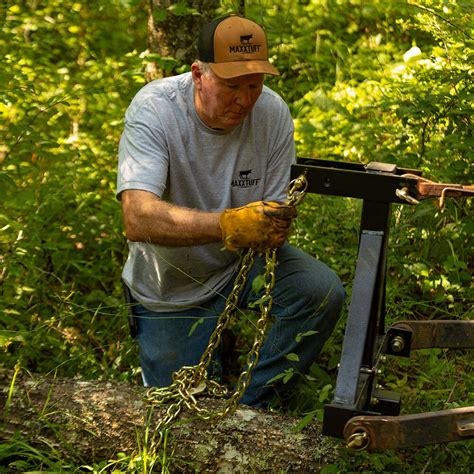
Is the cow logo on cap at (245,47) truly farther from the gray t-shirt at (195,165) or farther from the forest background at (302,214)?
the forest background at (302,214)

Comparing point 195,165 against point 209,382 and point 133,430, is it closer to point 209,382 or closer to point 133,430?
point 209,382

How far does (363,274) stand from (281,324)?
0.95 metres

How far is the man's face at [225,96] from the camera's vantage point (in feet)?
11.4

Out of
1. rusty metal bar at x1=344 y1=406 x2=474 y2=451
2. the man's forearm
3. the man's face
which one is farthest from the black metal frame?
the man's face

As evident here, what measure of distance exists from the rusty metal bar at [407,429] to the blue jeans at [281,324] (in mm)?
907

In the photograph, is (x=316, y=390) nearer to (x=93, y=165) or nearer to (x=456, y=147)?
(x=456, y=147)

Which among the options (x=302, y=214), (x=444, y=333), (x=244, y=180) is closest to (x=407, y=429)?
(x=444, y=333)

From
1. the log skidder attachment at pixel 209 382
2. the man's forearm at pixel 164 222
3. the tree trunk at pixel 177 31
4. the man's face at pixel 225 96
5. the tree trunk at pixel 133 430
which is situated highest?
the tree trunk at pixel 177 31

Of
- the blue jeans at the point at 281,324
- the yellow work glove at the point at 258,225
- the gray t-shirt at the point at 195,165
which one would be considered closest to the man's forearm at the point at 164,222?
the yellow work glove at the point at 258,225

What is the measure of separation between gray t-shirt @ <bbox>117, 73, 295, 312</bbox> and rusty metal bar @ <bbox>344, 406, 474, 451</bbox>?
1.23 meters

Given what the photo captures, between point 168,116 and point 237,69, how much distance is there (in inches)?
15.7

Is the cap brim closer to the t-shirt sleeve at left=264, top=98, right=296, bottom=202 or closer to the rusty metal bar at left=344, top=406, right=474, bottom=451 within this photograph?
the t-shirt sleeve at left=264, top=98, right=296, bottom=202

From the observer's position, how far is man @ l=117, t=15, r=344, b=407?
3428 millimetres

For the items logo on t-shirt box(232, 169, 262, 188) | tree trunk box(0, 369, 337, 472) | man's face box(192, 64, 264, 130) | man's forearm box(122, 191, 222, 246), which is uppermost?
man's face box(192, 64, 264, 130)
